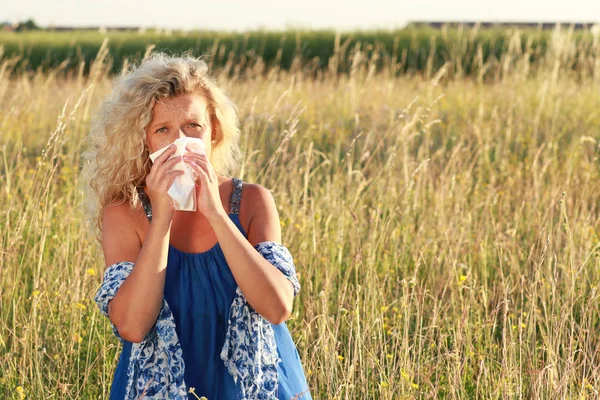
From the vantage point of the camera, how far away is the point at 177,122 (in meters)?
2.08

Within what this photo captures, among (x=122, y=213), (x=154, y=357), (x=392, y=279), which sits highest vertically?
(x=122, y=213)

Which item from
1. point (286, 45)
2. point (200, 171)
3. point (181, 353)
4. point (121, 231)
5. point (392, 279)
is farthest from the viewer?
point (286, 45)

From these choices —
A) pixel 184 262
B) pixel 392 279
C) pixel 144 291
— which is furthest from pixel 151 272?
pixel 392 279

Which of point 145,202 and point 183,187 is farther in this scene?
point 145,202

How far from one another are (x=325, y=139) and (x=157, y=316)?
→ 16.7 ft

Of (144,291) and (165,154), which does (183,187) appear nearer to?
(165,154)

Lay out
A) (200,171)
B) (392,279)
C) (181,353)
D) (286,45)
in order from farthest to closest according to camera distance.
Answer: (286,45)
(392,279)
(181,353)
(200,171)

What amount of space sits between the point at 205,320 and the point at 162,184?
0.40m

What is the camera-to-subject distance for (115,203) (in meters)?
2.15

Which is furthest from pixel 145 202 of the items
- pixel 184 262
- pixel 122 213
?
pixel 184 262

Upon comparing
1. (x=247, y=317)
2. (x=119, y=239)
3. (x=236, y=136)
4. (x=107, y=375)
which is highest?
(x=236, y=136)

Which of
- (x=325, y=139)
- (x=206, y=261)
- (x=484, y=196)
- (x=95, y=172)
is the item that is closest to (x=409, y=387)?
(x=206, y=261)

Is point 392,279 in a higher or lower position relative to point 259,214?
lower

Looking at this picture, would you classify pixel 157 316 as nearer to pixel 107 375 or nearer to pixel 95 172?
pixel 95 172
